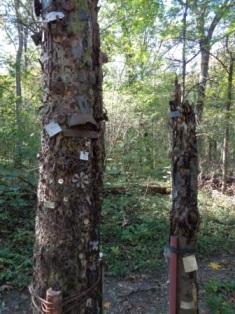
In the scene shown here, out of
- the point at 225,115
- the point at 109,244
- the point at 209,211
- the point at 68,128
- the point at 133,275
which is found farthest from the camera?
the point at 225,115

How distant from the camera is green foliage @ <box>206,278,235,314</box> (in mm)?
2883

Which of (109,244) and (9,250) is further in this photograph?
(109,244)

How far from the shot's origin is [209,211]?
19.0ft

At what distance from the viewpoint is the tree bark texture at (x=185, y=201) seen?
1.62 metres

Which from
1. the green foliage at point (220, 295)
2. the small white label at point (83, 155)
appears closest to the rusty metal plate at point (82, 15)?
the small white label at point (83, 155)

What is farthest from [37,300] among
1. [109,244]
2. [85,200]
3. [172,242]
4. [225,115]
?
[225,115]

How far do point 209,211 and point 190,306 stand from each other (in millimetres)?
4437

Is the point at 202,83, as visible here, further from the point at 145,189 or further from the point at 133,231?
the point at 133,231

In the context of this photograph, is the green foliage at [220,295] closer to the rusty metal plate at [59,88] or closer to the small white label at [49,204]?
the small white label at [49,204]

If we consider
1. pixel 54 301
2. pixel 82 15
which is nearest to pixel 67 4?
pixel 82 15

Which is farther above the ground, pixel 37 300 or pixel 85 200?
pixel 85 200

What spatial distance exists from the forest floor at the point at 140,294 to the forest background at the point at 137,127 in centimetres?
18

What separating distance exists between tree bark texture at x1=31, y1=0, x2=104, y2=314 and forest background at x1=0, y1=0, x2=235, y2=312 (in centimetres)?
206

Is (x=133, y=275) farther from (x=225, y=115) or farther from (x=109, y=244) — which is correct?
(x=225, y=115)
